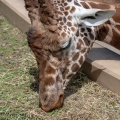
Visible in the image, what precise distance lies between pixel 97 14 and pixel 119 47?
2.14ft

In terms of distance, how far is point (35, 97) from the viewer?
13.2 feet

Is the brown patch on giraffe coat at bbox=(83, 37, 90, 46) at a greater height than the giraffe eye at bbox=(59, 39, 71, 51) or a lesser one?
lesser

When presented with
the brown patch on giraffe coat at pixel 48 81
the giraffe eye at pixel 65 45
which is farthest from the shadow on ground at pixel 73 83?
the giraffe eye at pixel 65 45

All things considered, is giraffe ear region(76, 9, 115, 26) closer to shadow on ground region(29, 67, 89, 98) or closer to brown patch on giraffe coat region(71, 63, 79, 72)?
brown patch on giraffe coat region(71, 63, 79, 72)

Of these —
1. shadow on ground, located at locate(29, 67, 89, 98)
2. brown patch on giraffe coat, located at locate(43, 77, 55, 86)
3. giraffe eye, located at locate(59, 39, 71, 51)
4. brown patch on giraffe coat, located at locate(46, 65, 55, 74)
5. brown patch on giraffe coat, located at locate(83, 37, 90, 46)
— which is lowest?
shadow on ground, located at locate(29, 67, 89, 98)

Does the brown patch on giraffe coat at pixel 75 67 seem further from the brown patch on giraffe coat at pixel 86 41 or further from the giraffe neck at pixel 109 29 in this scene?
the giraffe neck at pixel 109 29

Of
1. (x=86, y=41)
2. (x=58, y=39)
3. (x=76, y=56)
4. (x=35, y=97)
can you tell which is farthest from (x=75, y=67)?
(x=35, y=97)

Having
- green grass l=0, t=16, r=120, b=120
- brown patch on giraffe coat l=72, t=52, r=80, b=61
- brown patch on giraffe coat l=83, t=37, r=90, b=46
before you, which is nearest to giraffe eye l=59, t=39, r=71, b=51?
brown patch on giraffe coat l=72, t=52, r=80, b=61

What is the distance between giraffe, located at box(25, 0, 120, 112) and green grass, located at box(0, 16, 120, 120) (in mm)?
151

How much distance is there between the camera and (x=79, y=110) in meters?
3.81

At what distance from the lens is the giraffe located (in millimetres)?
3678

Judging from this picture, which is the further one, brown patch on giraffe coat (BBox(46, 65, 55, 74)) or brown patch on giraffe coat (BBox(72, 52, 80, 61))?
brown patch on giraffe coat (BBox(72, 52, 80, 61))

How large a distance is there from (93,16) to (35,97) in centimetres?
104

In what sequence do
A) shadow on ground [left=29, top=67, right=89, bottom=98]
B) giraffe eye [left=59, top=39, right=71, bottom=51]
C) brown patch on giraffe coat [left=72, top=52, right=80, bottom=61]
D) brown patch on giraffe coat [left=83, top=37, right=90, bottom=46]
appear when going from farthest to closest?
shadow on ground [left=29, top=67, right=89, bottom=98] < brown patch on giraffe coat [left=83, top=37, right=90, bottom=46] < brown patch on giraffe coat [left=72, top=52, right=80, bottom=61] < giraffe eye [left=59, top=39, right=71, bottom=51]
